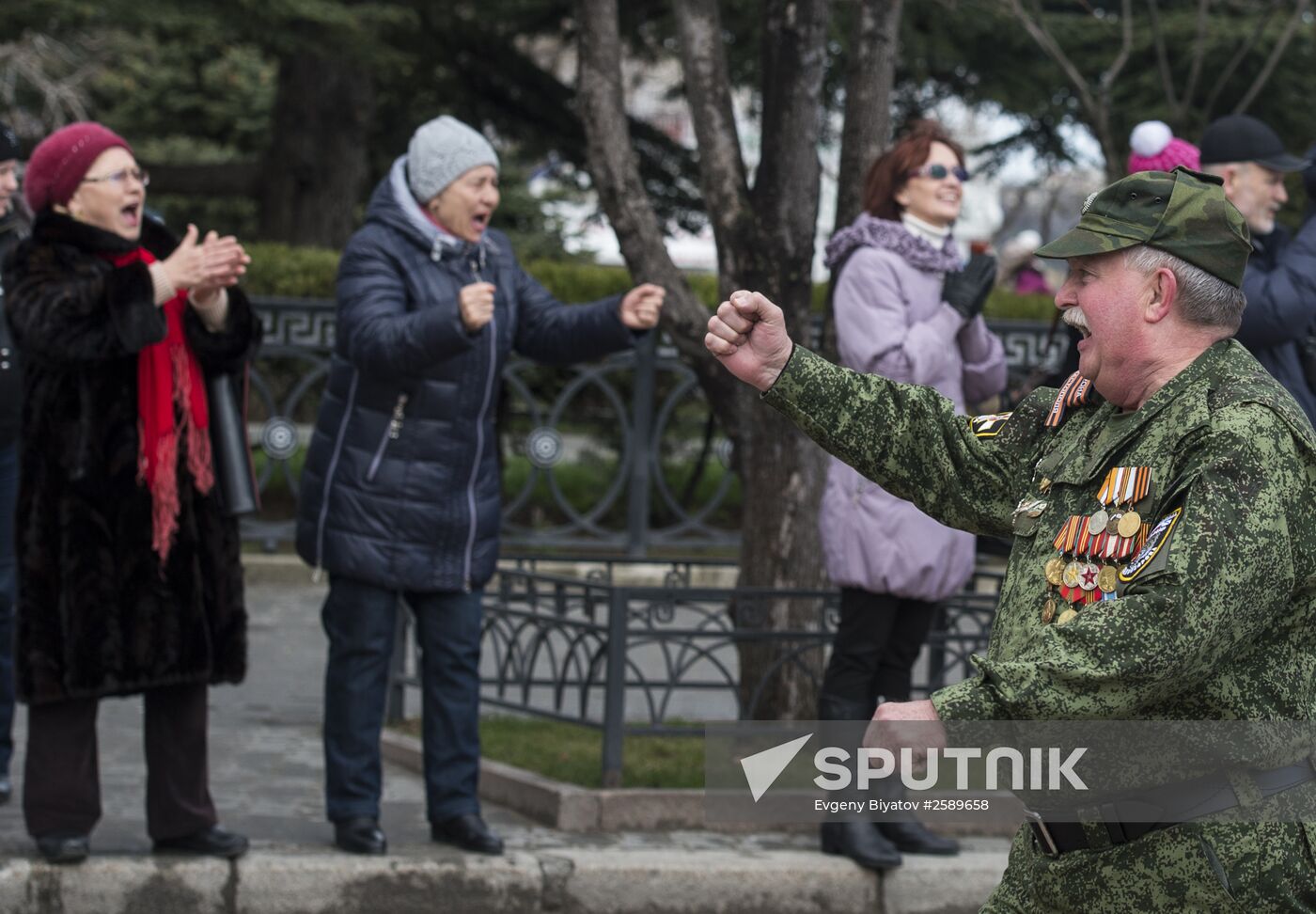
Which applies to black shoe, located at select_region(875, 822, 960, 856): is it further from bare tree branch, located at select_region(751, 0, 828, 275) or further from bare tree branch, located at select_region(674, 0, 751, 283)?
bare tree branch, located at select_region(674, 0, 751, 283)

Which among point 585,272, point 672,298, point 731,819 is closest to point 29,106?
point 585,272

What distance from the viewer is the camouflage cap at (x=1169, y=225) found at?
2738mm

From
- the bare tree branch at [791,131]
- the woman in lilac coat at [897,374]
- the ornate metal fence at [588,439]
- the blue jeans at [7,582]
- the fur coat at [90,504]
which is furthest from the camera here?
the ornate metal fence at [588,439]

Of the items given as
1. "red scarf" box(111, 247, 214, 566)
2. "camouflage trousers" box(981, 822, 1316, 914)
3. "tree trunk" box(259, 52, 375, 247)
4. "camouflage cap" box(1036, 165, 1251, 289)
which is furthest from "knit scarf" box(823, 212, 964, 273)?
"tree trunk" box(259, 52, 375, 247)

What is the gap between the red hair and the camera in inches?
218

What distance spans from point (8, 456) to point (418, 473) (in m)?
1.40

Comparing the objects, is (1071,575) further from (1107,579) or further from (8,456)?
(8,456)

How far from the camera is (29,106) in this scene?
17656 millimetres

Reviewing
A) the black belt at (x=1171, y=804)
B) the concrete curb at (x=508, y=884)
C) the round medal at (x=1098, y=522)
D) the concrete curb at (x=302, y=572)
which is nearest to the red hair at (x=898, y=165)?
the concrete curb at (x=508, y=884)

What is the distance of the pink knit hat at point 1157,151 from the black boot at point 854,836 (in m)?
1.93

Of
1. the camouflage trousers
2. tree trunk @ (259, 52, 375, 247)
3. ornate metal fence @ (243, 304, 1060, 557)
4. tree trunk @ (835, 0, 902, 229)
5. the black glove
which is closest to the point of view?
the camouflage trousers


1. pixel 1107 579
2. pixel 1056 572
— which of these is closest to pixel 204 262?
pixel 1056 572

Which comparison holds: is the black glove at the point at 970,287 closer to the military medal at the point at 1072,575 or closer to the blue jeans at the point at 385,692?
the blue jeans at the point at 385,692

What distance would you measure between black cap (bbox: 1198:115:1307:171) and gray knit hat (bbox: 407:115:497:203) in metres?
2.20
